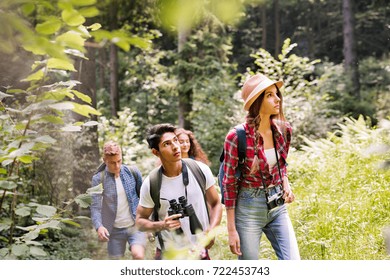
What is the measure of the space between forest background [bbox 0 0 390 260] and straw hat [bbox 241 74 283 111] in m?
0.30

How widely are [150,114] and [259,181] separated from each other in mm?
9473

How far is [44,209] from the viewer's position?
1.85 m

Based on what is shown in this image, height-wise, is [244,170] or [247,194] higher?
[244,170]

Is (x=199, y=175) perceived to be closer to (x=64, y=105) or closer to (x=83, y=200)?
(x=83, y=200)

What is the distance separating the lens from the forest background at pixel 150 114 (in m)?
1.12

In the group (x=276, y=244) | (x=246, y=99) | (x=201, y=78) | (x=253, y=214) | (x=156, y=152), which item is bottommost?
(x=276, y=244)

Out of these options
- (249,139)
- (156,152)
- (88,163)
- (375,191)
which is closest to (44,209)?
(156,152)

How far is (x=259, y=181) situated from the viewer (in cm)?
236

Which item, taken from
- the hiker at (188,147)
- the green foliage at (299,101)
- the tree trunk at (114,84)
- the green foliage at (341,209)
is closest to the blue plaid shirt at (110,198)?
the hiker at (188,147)

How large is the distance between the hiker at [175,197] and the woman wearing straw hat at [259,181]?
0.15 m

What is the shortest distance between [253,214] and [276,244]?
0.73 feet

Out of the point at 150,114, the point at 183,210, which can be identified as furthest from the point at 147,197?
the point at 150,114

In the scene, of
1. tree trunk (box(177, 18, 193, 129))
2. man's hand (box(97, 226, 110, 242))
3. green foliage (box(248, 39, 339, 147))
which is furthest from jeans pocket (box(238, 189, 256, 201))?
tree trunk (box(177, 18, 193, 129))
